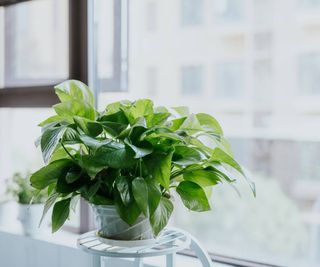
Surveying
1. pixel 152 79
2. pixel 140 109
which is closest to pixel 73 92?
pixel 140 109

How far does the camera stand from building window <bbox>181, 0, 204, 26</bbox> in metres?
3.12

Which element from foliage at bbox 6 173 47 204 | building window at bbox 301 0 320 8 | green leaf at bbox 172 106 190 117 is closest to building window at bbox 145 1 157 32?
building window at bbox 301 0 320 8

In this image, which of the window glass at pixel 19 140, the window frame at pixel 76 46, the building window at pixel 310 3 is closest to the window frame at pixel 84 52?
the window frame at pixel 76 46

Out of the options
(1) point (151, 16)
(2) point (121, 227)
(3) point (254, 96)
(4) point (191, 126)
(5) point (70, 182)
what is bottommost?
(2) point (121, 227)

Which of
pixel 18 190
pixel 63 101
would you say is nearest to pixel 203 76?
pixel 18 190

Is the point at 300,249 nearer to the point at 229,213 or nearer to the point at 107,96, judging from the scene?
the point at 229,213

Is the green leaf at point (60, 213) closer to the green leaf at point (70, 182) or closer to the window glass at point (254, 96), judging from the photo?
the green leaf at point (70, 182)

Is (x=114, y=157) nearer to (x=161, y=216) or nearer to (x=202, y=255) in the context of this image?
(x=161, y=216)

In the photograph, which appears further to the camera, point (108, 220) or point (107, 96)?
point (107, 96)

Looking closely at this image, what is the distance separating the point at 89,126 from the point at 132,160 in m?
0.14

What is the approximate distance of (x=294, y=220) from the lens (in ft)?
9.89

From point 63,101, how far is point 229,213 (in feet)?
8.34

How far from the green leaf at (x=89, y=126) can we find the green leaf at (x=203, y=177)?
0.72 feet

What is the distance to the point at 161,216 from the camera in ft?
2.59
